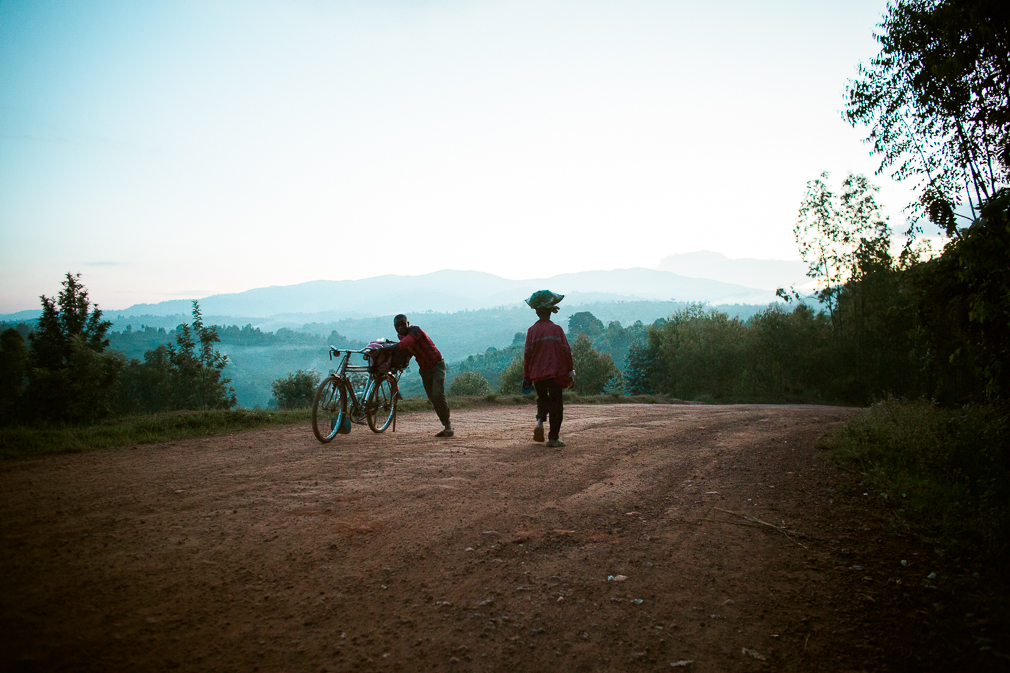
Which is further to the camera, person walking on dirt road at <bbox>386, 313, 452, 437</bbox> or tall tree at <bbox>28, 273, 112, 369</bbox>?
tall tree at <bbox>28, 273, 112, 369</bbox>

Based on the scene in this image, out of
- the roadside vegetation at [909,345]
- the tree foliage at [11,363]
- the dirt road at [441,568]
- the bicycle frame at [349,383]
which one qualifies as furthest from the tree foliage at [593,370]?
the dirt road at [441,568]

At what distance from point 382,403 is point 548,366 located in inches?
121

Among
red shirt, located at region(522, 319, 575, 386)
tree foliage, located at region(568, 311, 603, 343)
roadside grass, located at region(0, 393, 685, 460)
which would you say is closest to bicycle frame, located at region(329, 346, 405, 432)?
roadside grass, located at region(0, 393, 685, 460)

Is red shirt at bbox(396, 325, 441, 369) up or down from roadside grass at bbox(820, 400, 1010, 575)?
up

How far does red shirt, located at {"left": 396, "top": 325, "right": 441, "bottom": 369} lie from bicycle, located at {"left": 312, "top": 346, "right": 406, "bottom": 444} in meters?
0.55

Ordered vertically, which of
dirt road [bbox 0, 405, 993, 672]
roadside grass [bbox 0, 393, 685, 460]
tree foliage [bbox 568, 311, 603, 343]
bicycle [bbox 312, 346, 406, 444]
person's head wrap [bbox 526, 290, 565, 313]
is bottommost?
dirt road [bbox 0, 405, 993, 672]

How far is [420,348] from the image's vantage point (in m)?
9.14

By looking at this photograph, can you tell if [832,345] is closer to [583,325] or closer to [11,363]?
[11,363]

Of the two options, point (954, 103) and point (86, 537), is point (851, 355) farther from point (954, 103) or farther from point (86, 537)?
point (86, 537)

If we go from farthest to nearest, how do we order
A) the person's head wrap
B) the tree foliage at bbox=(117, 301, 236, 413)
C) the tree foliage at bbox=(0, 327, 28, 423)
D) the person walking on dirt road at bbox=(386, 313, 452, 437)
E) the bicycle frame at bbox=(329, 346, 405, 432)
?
the tree foliage at bbox=(117, 301, 236, 413)
the tree foliage at bbox=(0, 327, 28, 423)
the person walking on dirt road at bbox=(386, 313, 452, 437)
the bicycle frame at bbox=(329, 346, 405, 432)
the person's head wrap

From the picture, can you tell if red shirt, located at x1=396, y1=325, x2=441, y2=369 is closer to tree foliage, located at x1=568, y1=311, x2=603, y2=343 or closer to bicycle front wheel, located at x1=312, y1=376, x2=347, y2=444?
bicycle front wheel, located at x1=312, y1=376, x2=347, y2=444

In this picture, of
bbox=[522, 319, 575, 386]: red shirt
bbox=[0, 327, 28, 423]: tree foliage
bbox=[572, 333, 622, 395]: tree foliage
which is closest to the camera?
bbox=[522, 319, 575, 386]: red shirt

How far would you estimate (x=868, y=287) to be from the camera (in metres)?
31.6

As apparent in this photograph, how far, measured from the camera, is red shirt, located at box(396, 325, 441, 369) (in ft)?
29.6
